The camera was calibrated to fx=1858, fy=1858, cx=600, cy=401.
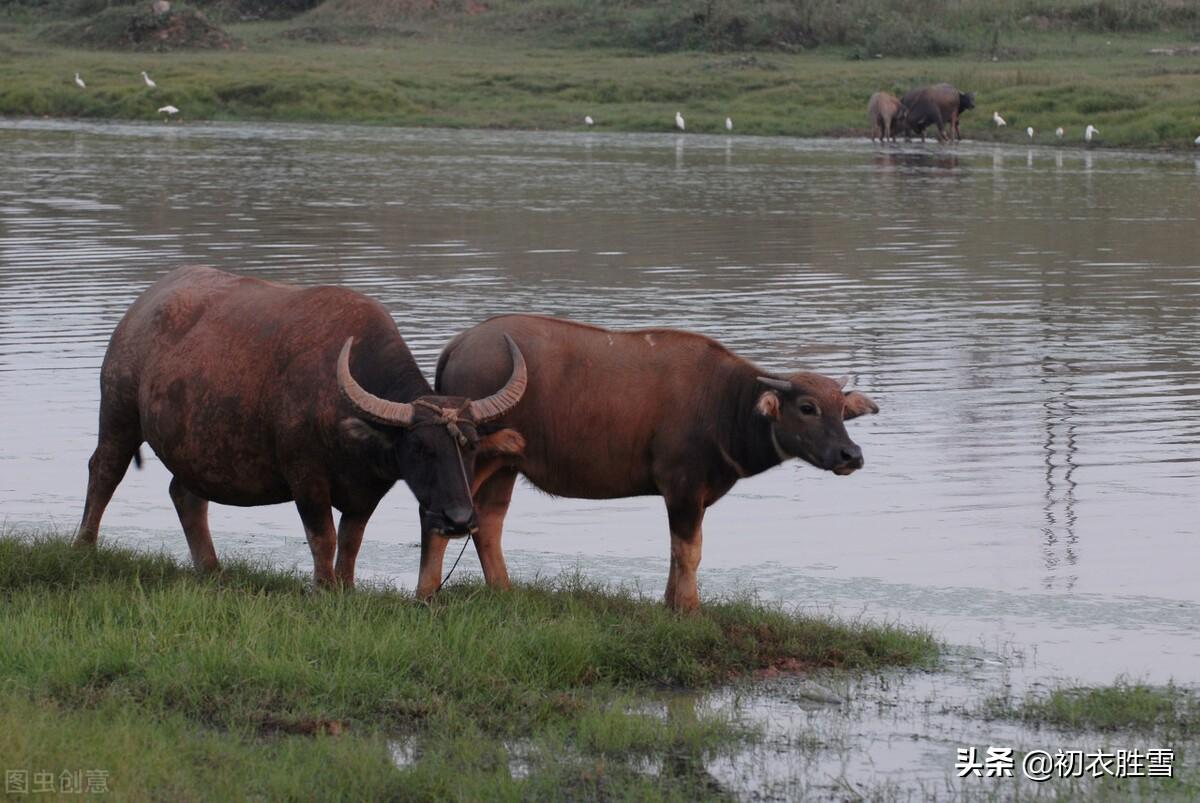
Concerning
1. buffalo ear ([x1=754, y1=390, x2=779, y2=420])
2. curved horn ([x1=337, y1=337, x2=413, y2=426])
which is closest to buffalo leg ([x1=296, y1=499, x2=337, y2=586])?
curved horn ([x1=337, y1=337, x2=413, y2=426])

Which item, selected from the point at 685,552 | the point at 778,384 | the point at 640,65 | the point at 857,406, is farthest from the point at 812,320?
the point at 640,65

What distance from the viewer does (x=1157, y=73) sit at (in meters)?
45.8

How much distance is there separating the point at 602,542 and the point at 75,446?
3605 millimetres

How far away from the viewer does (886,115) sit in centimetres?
4272

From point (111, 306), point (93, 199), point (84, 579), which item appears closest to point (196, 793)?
point (84, 579)

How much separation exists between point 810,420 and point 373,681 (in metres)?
2.17

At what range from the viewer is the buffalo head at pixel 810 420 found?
730 cm

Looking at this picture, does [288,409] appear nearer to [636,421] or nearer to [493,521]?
[493,521]

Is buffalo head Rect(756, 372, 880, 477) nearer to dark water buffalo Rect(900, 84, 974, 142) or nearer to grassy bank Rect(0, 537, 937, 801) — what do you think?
grassy bank Rect(0, 537, 937, 801)

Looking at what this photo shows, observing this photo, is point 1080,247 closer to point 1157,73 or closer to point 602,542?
point 602,542

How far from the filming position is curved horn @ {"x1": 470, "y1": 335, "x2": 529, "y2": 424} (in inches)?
280

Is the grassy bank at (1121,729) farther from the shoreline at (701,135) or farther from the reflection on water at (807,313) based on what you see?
the shoreline at (701,135)

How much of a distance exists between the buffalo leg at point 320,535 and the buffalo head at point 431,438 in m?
0.42

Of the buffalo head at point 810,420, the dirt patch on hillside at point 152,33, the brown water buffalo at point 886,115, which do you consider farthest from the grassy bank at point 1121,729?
the dirt patch on hillside at point 152,33
